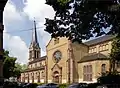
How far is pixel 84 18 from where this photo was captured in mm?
27672

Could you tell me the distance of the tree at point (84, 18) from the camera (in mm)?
25898

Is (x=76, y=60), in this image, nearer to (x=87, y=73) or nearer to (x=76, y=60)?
(x=76, y=60)

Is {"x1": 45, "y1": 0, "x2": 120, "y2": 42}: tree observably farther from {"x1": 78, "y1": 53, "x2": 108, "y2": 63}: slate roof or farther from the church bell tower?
the church bell tower

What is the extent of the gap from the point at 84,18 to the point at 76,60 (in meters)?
65.3

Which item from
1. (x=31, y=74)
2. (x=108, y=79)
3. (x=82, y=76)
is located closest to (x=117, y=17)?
(x=108, y=79)

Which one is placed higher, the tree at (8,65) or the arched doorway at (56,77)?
the tree at (8,65)

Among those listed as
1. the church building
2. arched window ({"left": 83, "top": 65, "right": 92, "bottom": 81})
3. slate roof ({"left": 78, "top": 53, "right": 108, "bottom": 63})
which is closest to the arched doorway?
the church building

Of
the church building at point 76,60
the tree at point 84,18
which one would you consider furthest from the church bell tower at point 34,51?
the tree at point 84,18

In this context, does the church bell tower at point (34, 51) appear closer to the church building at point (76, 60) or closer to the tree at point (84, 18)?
the church building at point (76, 60)

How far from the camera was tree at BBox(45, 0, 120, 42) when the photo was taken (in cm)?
2590

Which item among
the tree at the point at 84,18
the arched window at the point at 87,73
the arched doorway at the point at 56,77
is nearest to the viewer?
the tree at the point at 84,18

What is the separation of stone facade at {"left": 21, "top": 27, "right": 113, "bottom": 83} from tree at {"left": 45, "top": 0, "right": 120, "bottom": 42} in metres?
52.9

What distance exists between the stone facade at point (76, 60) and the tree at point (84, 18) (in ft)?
174

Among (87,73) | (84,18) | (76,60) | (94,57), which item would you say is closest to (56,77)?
(76,60)
